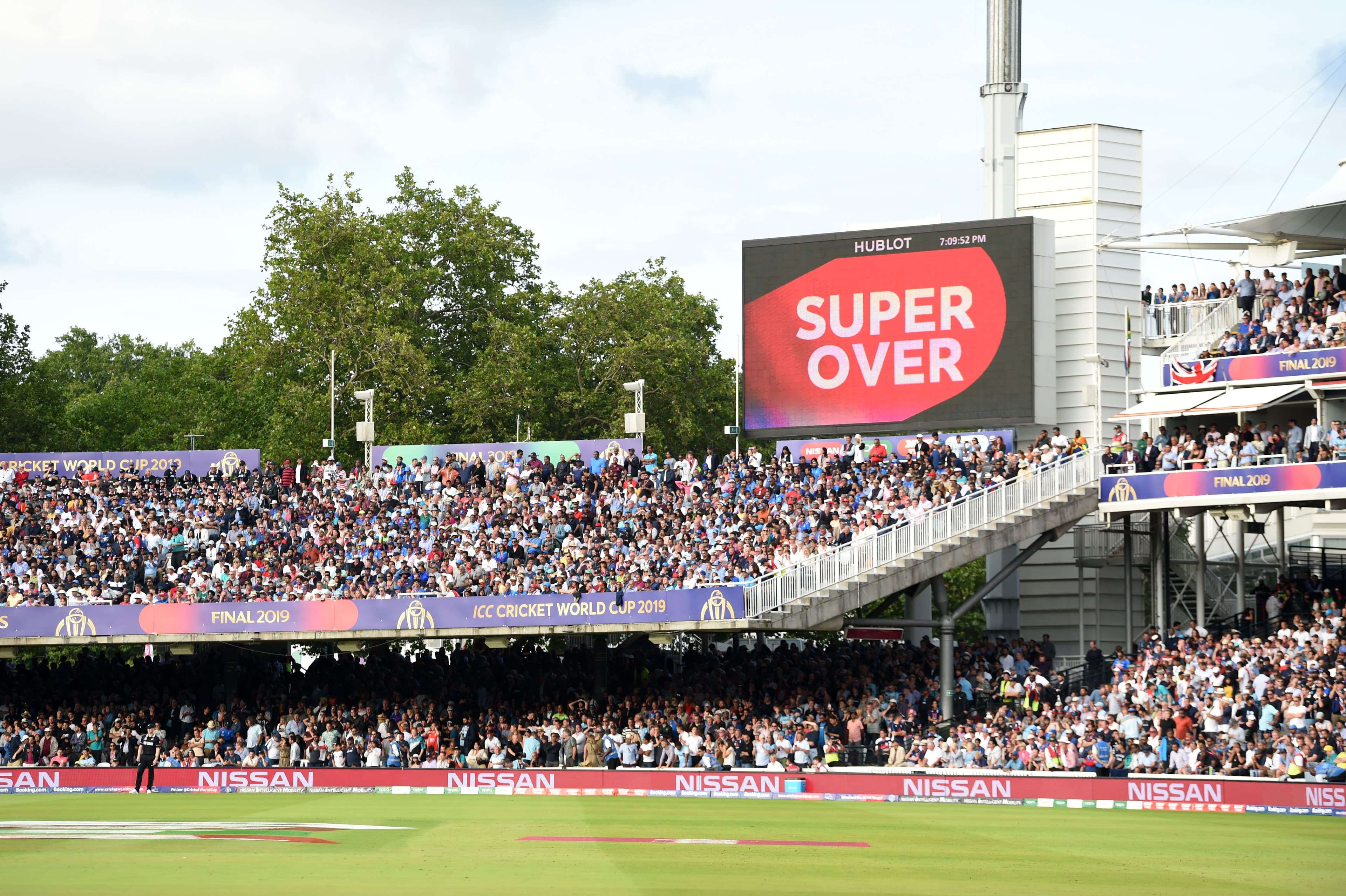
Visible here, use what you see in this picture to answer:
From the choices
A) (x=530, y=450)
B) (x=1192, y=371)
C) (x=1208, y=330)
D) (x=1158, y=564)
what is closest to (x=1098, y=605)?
(x=1158, y=564)

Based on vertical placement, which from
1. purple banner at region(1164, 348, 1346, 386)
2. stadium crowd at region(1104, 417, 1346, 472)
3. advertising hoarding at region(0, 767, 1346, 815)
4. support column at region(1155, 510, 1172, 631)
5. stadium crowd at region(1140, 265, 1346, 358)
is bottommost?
advertising hoarding at region(0, 767, 1346, 815)

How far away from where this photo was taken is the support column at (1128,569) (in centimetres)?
3766

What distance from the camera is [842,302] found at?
40.0 meters

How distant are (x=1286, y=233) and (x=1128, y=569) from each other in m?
8.43

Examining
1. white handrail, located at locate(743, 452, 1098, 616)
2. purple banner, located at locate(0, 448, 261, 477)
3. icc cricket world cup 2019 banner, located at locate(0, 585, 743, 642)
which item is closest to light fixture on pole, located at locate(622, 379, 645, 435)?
icc cricket world cup 2019 banner, located at locate(0, 585, 743, 642)

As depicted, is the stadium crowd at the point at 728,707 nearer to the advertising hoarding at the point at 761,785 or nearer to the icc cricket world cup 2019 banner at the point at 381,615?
the advertising hoarding at the point at 761,785

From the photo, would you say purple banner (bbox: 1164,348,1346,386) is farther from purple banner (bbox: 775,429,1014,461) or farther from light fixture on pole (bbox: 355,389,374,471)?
light fixture on pole (bbox: 355,389,374,471)

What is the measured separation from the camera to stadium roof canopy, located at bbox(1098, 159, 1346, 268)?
1385 inches

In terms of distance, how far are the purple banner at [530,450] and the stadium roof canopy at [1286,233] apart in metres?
13.9

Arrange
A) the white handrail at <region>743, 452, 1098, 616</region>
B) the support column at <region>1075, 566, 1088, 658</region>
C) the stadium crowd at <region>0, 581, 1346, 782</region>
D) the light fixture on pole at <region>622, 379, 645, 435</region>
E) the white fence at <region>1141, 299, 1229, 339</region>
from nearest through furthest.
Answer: the stadium crowd at <region>0, 581, 1346, 782</region> → the white handrail at <region>743, 452, 1098, 616</region> → the white fence at <region>1141, 299, 1229, 339</region> → the support column at <region>1075, 566, 1088, 658</region> → the light fixture on pole at <region>622, 379, 645, 435</region>

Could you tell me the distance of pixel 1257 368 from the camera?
3459cm

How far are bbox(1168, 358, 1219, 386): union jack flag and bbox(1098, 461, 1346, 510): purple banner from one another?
9.09 ft

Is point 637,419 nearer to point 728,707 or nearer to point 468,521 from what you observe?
point 468,521

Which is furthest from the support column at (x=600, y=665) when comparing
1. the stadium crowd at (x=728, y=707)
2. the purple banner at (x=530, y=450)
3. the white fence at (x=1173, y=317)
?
the white fence at (x=1173, y=317)
